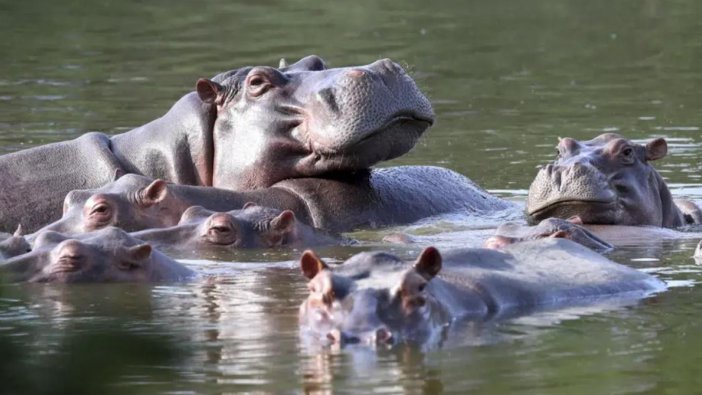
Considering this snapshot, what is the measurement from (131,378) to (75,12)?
23.6 metres

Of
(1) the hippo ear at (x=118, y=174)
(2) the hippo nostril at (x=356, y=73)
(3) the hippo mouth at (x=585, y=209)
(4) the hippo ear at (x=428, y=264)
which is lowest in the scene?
(3) the hippo mouth at (x=585, y=209)

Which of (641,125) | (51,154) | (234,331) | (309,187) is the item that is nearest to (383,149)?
(309,187)

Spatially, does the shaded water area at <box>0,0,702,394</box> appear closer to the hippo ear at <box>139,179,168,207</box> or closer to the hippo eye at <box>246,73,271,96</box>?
the hippo ear at <box>139,179,168,207</box>

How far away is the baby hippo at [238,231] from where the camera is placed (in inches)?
284

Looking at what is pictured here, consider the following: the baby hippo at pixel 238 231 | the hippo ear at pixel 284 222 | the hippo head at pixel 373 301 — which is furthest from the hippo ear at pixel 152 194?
the hippo head at pixel 373 301

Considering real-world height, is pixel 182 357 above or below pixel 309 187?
above

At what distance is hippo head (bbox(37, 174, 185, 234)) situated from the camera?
24.3ft

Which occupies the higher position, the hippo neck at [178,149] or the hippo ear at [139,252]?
the hippo neck at [178,149]

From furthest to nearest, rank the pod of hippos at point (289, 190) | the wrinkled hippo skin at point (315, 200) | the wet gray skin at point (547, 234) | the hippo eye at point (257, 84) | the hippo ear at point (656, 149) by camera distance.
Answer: the hippo eye at point (257, 84) < the hippo ear at point (656, 149) < the wrinkled hippo skin at point (315, 200) < the wet gray skin at point (547, 234) < the pod of hippos at point (289, 190)

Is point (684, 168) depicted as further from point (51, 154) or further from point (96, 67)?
point (96, 67)

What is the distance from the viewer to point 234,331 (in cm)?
482

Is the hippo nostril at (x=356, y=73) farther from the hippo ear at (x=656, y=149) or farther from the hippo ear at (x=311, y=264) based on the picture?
the hippo ear at (x=311, y=264)

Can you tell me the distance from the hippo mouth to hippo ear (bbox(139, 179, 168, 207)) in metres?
2.08

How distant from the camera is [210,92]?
8.55m
